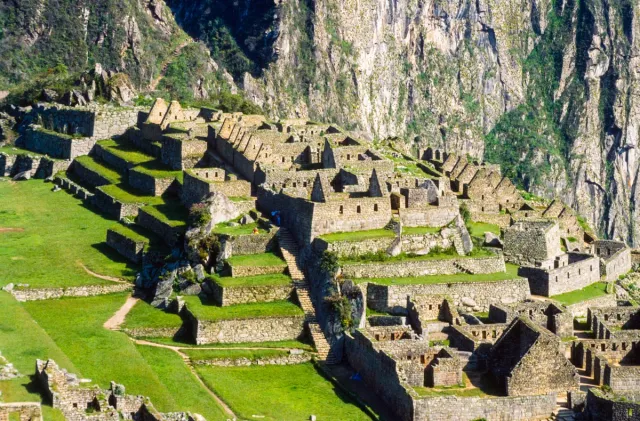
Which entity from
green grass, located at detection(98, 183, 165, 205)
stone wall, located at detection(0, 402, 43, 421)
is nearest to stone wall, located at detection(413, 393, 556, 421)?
stone wall, located at detection(0, 402, 43, 421)

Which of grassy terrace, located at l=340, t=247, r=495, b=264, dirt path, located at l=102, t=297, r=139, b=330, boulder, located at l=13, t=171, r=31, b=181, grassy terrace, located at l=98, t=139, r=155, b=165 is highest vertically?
grassy terrace, located at l=98, t=139, r=155, b=165

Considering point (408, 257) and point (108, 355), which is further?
point (408, 257)

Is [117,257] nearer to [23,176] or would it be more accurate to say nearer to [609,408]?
[23,176]

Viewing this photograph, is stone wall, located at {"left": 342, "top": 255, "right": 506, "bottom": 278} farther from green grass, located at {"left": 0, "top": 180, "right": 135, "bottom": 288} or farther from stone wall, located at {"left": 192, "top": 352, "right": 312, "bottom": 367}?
green grass, located at {"left": 0, "top": 180, "right": 135, "bottom": 288}

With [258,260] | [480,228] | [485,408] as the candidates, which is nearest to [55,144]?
[480,228]

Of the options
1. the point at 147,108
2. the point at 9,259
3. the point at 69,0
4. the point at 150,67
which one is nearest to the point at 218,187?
the point at 9,259
